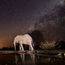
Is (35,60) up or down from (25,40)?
down

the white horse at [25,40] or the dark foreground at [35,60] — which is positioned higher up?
the white horse at [25,40]

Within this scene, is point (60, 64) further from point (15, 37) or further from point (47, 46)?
point (15, 37)

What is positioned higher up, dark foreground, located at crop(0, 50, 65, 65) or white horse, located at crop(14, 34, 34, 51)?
white horse, located at crop(14, 34, 34, 51)

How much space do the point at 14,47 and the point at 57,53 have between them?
5873 mm

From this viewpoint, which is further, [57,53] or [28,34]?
[28,34]

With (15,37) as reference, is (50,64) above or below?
below

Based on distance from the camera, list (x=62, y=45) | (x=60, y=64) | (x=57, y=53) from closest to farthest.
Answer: (x=60, y=64)
(x=57, y=53)
(x=62, y=45)

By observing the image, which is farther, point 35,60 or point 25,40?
point 25,40

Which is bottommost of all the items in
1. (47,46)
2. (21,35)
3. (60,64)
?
(60,64)

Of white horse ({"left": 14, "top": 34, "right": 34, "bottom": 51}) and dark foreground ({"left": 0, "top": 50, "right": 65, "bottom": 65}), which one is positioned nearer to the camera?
dark foreground ({"left": 0, "top": 50, "right": 65, "bottom": 65})

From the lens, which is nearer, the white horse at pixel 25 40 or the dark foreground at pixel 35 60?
the dark foreground at pixel 35 60

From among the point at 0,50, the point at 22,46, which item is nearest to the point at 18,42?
the point at 22,46

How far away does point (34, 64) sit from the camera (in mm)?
7625

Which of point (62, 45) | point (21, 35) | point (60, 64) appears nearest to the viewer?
point (60, 64)
